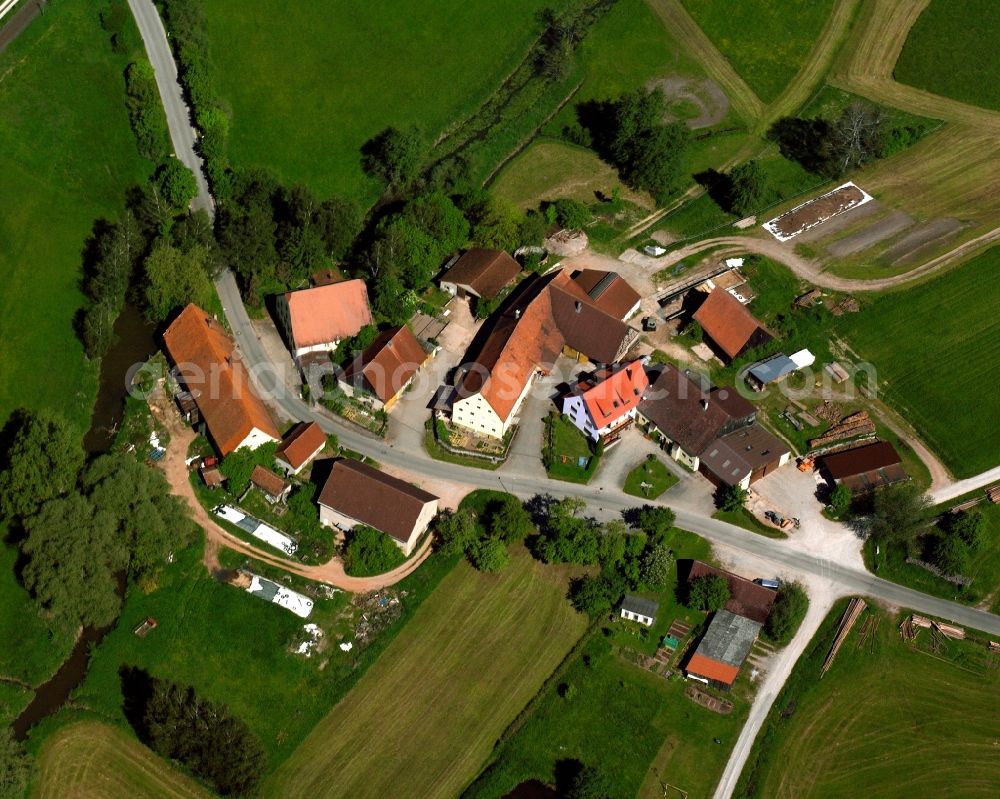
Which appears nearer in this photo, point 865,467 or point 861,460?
point 865,467

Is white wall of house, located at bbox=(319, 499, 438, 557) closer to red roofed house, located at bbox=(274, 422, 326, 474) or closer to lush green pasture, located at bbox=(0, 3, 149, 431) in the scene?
red roofed house, located at bbox=(274, 422, 326, 474)

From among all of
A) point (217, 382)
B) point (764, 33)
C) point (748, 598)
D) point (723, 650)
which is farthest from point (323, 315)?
point (764, 33)

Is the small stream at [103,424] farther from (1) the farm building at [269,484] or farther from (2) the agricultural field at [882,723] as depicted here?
(2) the agricultural field at [882,723]

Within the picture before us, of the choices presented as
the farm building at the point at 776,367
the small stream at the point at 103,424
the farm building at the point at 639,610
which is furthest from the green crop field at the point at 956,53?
the small stream at the point at 103,424

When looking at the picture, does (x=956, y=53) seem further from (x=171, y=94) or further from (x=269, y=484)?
(x=269, y=484)

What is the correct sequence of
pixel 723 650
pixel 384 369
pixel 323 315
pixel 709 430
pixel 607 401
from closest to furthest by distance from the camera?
1. pixel 723 650
2. pixel 709 430
3. pixel 607 401
4. pixel 384 369
5. pixel 323 315

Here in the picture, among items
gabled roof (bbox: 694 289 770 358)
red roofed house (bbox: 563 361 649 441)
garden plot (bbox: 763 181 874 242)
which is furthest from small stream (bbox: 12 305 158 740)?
garden plot (bbox: 763 181 874 242)
